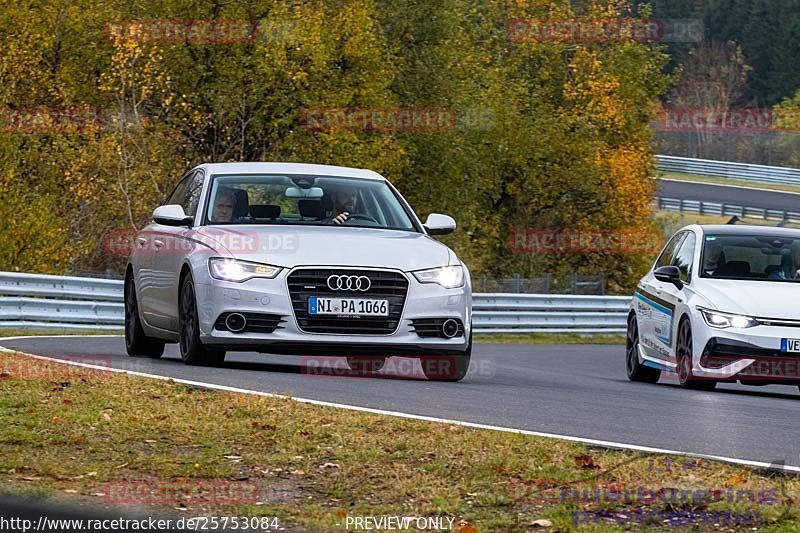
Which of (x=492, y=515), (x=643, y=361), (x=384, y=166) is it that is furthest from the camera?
(x=384, y=166)

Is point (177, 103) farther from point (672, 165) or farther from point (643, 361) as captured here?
point (672, 165)

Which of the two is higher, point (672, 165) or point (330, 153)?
point (330, 153)

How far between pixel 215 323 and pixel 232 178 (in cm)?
176

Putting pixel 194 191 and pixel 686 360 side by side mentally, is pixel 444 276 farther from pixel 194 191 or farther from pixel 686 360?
pixel 686 360

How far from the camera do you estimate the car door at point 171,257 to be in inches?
495

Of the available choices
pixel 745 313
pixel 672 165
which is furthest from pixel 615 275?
pixel 745 313

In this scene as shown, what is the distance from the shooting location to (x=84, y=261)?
3975 cm

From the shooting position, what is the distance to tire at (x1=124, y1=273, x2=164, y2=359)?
46.8 feet
